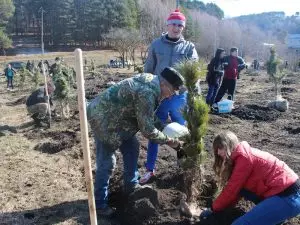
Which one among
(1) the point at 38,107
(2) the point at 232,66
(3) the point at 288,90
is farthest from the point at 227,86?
(3) the point at 288,90

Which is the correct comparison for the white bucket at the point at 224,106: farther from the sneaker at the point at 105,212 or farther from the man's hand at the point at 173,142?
the sneaker at the point at 105,212

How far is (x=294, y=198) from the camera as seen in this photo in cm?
328

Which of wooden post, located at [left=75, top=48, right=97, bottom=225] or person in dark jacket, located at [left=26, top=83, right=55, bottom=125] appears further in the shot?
person in dark jacket, located at [left=26, top=83, right=55, bottom=125]

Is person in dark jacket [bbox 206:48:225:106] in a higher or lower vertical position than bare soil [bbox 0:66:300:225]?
higher

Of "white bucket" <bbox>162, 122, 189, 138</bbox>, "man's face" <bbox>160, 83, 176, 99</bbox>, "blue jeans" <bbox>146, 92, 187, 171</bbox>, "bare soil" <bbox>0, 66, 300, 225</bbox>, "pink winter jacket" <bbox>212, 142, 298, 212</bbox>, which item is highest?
"man's face" <bbox>160, 83, 176, 99</bbox>

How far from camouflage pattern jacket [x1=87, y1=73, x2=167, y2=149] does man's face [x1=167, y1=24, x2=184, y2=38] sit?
1095mm

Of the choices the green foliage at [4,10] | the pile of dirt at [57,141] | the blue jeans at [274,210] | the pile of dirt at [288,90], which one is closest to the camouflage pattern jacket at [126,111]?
the blue jeans at [274,210]

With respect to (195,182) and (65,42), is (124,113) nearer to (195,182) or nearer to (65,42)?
(195,182)

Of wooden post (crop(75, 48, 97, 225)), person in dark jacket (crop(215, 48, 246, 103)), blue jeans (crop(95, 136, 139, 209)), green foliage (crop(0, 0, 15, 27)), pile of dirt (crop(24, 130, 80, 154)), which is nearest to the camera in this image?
wooden post (crop(75, 48, 97, 225))

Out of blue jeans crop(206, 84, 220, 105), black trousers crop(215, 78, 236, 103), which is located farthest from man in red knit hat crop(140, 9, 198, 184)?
black trousers crop(215, 78, 236, 103)

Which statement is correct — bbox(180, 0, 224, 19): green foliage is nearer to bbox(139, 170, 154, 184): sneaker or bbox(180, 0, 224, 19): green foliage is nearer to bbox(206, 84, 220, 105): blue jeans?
bbox(206, 84, 220, 105): blue jeans

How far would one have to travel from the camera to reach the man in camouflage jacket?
12.2ft

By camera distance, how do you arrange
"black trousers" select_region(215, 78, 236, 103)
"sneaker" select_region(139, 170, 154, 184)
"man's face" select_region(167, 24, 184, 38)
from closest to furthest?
1. "man's face" select_region(167, 24, 184, 38)
2. "sneaker" select_region(139, 170, 154, 184)
3. "black trousers" select_region(215, 78, 236, 103)

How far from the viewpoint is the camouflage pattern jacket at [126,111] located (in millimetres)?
3740
